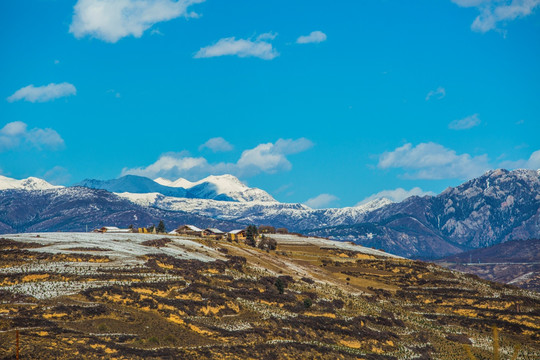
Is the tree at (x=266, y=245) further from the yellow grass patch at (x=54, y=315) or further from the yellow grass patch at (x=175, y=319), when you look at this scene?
→ the yellow grass patch at (x=54, y=315)

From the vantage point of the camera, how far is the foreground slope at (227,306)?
190 feet

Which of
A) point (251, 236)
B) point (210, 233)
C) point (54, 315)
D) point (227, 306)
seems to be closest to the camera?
point (54, 315)

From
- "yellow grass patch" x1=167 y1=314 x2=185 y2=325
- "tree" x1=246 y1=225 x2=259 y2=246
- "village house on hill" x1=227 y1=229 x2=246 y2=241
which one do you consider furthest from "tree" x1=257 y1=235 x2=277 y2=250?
"yellow grass patch" x1=167 y1=314 x2=185 y2=325

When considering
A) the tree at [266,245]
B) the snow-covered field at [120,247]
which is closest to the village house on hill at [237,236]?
the tree at [266,245]

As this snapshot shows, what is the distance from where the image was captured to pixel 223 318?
7475 centimetres

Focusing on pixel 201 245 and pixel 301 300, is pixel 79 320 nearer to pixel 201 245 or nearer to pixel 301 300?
pixel 301 300

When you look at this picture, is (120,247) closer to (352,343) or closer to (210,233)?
(352,343)

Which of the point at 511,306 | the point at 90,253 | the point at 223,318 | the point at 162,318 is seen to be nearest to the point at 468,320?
the point at 511,306

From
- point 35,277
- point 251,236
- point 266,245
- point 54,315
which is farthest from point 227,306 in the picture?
point 251,236

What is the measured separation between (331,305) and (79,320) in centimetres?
4660

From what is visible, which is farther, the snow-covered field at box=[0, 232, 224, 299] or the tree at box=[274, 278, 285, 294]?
the tree at box=[274, 278, 285, 294]

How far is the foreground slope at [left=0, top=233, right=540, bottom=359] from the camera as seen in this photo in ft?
190

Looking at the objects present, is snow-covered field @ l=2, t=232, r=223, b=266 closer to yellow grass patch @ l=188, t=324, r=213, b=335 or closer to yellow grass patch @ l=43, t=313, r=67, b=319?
yellow grass patch @ l=188, t=324, r=213, b=335

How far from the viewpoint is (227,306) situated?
79438 mm
